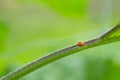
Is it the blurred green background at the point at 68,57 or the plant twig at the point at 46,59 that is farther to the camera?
the blurred green background at the point at 68,57

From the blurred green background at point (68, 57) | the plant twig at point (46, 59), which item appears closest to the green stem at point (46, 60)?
the plant twig at point (46, 59)

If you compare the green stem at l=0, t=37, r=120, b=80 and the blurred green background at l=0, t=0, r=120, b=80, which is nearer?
the green stem at l=0, t=37, r=120, b=80

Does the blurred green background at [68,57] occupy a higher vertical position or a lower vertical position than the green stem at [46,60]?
lower

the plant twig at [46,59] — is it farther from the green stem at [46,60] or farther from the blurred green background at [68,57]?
the blurred green background at [68,57]

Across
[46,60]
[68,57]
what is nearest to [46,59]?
[46,60]

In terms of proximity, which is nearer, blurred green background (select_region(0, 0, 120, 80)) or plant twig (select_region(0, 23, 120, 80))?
plant twig (select_region(0, 23, 120, 80))

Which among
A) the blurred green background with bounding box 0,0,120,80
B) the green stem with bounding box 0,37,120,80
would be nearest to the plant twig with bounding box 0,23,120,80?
the green stem with bounding box 0,37,120,80

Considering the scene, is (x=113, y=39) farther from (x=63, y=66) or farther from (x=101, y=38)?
(x=63, y=66)

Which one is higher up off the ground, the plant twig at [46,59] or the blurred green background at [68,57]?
the plant twig at [46,59]

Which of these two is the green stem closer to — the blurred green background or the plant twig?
the plant twig

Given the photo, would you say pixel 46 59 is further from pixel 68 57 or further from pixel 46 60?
pixel 68 57

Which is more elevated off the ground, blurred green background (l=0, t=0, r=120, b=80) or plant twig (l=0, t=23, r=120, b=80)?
plant twig (l=0, t=23, r=120, b=80)
